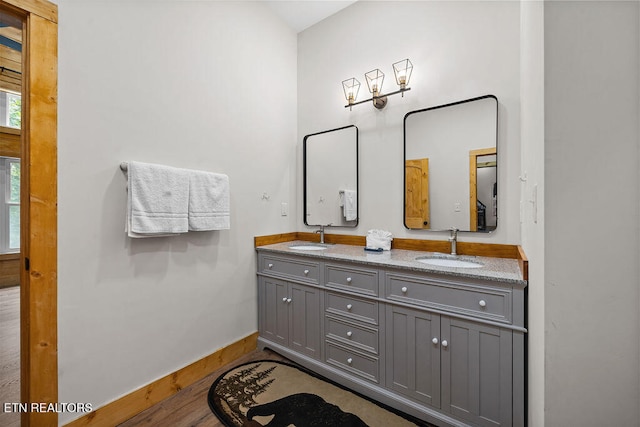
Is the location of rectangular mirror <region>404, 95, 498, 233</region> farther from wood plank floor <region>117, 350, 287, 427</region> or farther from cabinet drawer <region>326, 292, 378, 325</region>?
wood plank floor <region>117, 350, 287, 427</region>

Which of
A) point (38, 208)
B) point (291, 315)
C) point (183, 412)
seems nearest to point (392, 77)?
point (291, 315)

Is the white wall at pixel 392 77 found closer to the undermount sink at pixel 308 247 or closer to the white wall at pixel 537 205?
the undermount sink at pixel 308 247

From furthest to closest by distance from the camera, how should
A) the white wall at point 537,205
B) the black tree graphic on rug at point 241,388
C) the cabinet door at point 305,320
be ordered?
the cabinet door at point 305,320, the black tree graphic on rug at point 241,388, the white wall at point 537,205

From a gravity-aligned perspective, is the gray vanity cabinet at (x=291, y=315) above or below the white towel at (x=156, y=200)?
below

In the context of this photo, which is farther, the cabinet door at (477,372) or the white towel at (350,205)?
the white towel at (350,205)

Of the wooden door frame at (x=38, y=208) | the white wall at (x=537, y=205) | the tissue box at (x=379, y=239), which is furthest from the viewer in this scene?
the tissue box at (x=379, y=239)

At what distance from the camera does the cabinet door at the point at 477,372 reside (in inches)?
53.2

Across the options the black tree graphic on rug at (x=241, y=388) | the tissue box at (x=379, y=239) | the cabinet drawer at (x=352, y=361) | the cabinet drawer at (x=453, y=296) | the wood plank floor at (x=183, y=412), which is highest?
the tissue box at (x=379, y=239)

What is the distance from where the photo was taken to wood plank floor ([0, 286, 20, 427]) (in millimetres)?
1499

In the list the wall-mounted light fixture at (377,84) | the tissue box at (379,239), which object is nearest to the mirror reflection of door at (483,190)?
the tissue box at (379,239)

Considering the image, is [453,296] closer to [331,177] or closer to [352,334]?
[352,334]

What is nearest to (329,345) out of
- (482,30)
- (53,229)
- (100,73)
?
(53,229)

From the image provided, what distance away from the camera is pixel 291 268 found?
2.18 m

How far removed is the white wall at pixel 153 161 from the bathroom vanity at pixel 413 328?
0.55 m
